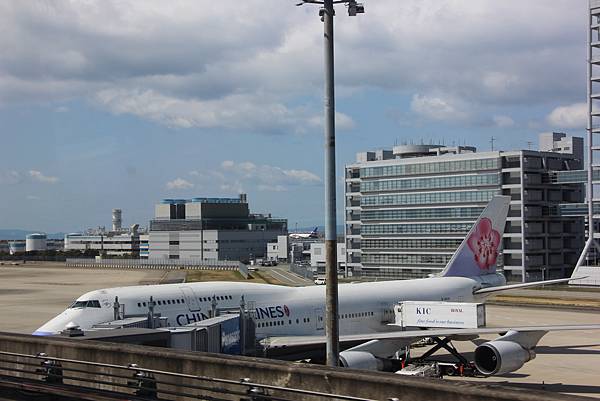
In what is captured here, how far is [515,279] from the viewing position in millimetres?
132375

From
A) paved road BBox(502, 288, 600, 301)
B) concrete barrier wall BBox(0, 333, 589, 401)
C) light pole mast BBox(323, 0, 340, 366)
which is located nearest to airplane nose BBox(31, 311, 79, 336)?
concrete barrier wall BBox(0, 333, 589, 401)

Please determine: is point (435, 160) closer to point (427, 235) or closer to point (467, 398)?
point (427, 235)

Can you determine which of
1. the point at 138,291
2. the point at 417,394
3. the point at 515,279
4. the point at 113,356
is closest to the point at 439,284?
the point at 138,291

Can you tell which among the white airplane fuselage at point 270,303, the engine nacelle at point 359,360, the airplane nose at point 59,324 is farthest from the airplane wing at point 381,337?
the airplane nose at point 59,324

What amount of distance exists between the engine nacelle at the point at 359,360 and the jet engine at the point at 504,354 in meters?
5.22

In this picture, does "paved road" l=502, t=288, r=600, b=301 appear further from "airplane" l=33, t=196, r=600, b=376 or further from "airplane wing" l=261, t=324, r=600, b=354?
"airplane wing" l=261, t=324, r=600, b=354

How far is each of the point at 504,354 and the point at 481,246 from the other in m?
21.0

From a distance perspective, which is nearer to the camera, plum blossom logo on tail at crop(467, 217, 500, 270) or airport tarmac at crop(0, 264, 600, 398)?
airport tarmac at crop(0, 264, 600, 398)

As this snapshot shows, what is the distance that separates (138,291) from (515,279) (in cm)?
10752

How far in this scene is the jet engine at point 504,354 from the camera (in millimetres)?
34656

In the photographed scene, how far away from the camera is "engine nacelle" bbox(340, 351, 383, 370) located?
33.1 meters

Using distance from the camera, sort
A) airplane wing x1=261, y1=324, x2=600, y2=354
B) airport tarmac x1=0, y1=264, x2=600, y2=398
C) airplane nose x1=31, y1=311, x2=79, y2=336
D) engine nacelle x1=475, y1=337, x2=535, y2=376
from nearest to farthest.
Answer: airplane nose x1=31, y1=311, x2=79, y2=336, engine nacelle x1=475, y1=337, x2=535, y2=376, airplane wing x1=261, y1=324, x2=600, y2=354, airport tarmac x1=0, y1=264, x2=600, y2=398

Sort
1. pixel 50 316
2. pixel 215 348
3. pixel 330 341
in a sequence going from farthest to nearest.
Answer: pixel 50 316 < pixel 215 348 < pixel 330 341

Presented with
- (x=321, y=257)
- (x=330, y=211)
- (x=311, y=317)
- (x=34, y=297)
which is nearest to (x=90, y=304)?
(x=311, y=317)
